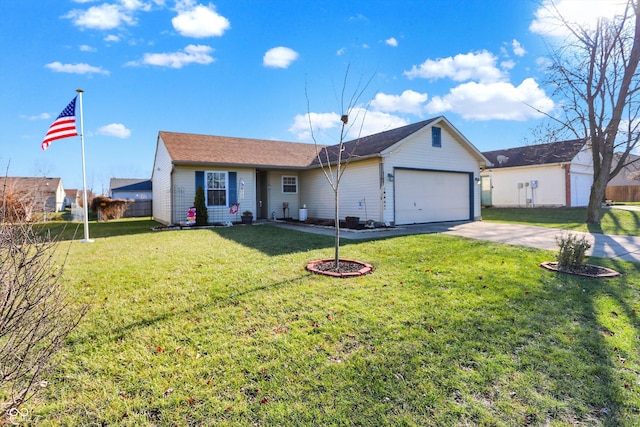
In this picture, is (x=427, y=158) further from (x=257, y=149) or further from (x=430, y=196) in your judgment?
(x=257, y=149)

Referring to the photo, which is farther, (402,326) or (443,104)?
(443,104)

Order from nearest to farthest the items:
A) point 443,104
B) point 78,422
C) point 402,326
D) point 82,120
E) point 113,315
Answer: point 78,422
point 402,326
point 113,315
point 82,120
point 443,104

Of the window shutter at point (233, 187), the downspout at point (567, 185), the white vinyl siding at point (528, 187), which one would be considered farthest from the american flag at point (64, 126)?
the downspout at point (567, 185)

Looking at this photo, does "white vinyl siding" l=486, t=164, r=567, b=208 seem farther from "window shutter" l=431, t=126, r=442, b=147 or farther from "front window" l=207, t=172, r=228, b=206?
"front window" l=207, t=172, r=228, b=206

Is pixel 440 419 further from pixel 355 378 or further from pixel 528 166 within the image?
pixel 528 166

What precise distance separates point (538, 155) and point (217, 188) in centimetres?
2216

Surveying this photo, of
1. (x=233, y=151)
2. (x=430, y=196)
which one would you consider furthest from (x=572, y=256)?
(x=233, y=151)

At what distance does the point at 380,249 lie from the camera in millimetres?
7781

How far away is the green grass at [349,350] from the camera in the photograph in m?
2.31

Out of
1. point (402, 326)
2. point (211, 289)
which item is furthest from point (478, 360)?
point (211, 289)

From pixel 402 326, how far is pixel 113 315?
352 cm

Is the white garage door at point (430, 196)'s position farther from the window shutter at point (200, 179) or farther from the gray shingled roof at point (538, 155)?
the gray shingled roof at point (538, 155)

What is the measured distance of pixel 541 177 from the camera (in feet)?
71.1

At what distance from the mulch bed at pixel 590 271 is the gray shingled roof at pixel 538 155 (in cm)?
1705
